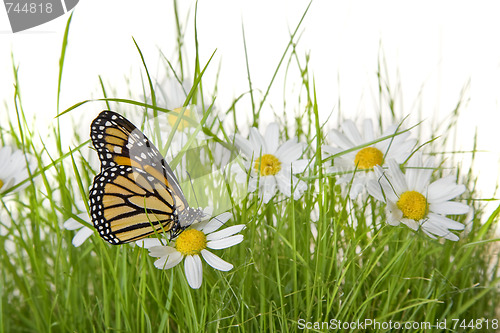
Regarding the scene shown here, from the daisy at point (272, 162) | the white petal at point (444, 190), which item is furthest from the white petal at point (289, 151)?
the white petal at point (444, 190)

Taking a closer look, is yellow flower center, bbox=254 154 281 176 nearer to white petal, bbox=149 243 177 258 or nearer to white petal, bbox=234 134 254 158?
white petal, bbox=234 134 254 158

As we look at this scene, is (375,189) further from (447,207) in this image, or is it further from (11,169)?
(11,169)

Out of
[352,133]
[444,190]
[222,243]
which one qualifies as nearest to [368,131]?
[352,133]

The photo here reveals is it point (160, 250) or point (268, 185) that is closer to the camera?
A: point (160, 250)

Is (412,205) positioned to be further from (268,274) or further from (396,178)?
(268,274)

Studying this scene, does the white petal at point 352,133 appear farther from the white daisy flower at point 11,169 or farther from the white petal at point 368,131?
the white daisy flower at point 11,169

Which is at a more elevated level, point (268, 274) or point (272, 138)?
point (272, 138)

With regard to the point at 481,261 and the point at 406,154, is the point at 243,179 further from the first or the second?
the point at 481,261
